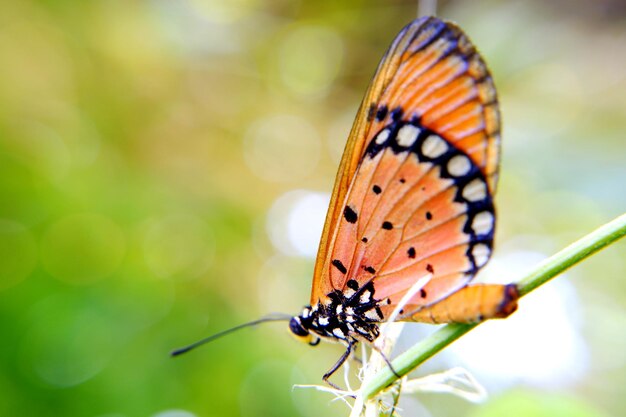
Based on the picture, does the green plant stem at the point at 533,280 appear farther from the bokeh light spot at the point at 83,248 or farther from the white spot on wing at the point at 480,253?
the bokeh light spot at the point at 83,248

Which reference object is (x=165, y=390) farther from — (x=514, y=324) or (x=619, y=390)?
(x=619, y=390)

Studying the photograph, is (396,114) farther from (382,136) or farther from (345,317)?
(345,317)

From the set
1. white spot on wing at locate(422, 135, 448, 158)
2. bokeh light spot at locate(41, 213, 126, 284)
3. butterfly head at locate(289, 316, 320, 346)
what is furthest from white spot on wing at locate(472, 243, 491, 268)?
bokeh light spot at locate(41, 213, 126, 284)

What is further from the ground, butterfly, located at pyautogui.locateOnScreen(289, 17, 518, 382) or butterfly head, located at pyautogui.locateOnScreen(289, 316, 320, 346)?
butterfly, located at pyautogui.locateOnScreen(289, 17, 518, 382)

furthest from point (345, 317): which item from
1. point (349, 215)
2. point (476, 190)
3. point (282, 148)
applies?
point (282, 148)

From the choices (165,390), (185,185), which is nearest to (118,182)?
(185,185)

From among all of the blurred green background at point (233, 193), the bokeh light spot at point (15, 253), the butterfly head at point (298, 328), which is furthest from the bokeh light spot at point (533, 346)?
the bokeh light spot at point (15, 253)

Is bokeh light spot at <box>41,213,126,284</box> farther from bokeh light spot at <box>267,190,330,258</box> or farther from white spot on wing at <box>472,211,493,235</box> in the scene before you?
white spot on wing at <box>472,211,493,235</box>
